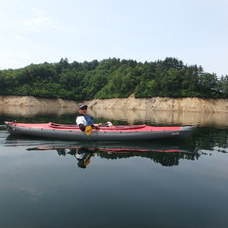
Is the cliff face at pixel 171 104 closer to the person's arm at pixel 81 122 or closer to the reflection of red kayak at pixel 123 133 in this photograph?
the reflection of red kayak at pixel 123 133

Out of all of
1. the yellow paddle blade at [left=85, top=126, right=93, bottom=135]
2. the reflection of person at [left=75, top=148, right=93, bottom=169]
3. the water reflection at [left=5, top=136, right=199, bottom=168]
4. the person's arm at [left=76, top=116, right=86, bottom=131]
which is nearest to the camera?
the reflection of person at [left=75, top=148, right=93, bottom=169]

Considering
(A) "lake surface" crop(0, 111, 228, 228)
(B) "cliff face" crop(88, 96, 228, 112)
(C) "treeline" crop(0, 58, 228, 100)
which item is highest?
(C) "treeline" crop(0, 58, 228, 100)

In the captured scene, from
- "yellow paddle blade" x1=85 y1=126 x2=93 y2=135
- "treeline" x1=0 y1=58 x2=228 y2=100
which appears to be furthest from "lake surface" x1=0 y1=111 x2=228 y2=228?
"treeline" x1=0 y1=58 x2=228 y2=100

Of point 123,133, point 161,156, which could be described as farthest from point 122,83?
point 161,156

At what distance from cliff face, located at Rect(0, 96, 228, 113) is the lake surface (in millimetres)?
71241

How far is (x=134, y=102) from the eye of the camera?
101 meters

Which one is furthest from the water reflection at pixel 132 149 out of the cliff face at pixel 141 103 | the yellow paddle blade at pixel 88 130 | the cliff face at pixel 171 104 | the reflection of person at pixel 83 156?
the cliff face at pixel 141 103

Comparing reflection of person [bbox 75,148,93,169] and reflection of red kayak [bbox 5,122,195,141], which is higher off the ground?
reflection of red kayak [bbox 5,122,195,141]

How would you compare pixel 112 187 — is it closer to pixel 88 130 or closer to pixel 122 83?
pixel 88 130

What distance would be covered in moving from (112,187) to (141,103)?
89.8m

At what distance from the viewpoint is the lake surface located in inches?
267

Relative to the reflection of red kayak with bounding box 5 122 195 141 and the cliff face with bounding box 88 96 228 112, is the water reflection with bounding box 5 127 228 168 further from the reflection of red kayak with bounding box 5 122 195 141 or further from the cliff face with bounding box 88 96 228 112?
the cliff face with bounding box 88 96 228 112

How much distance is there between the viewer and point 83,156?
46.0 ft

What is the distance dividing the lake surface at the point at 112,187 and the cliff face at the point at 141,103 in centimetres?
7124
